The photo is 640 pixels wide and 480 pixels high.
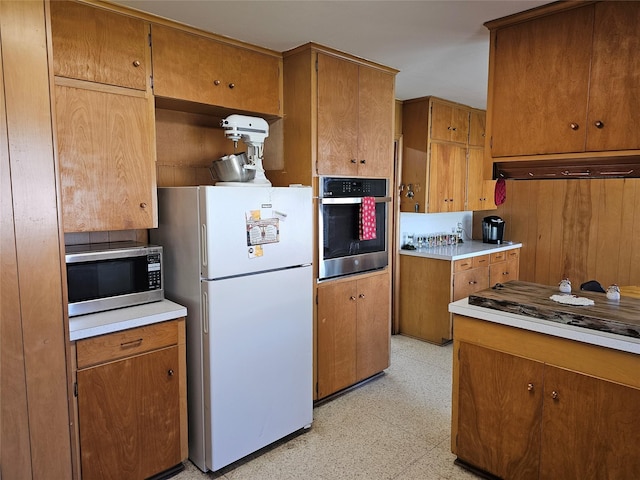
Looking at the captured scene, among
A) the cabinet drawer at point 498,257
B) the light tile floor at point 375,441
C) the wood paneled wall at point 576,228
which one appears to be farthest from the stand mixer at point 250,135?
the wood paneled wall at point 576,228

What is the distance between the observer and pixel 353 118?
306 centimetres

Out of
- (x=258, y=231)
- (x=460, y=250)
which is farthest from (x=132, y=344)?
(x=460, y=250)

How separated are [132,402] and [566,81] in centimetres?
266

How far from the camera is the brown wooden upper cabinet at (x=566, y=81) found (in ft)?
6.61

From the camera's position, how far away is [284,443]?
104 inches

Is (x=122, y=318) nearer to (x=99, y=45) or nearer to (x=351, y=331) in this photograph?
(x=99, y=45)

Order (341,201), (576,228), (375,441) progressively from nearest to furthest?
(375,441)
(341,201)
(576,228)

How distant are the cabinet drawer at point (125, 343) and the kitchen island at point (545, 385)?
1499mm

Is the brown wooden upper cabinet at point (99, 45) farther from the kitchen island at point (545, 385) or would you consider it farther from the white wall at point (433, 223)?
the white wall at point (433, 223)

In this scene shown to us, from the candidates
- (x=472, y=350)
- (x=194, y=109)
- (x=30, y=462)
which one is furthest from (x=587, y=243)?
(x=30, y=462)

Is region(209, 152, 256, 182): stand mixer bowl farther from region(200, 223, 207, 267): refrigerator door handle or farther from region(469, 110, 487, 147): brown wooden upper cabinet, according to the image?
region(469, 110, 487, 147): brown wooden upper cabinet

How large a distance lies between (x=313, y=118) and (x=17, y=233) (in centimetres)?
195

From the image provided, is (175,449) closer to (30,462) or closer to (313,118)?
(30,462)

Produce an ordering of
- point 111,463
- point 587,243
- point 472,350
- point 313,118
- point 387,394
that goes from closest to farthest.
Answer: point 111,463 → point 472,350 → point 313,118 → point 387,394 → point 587,243
